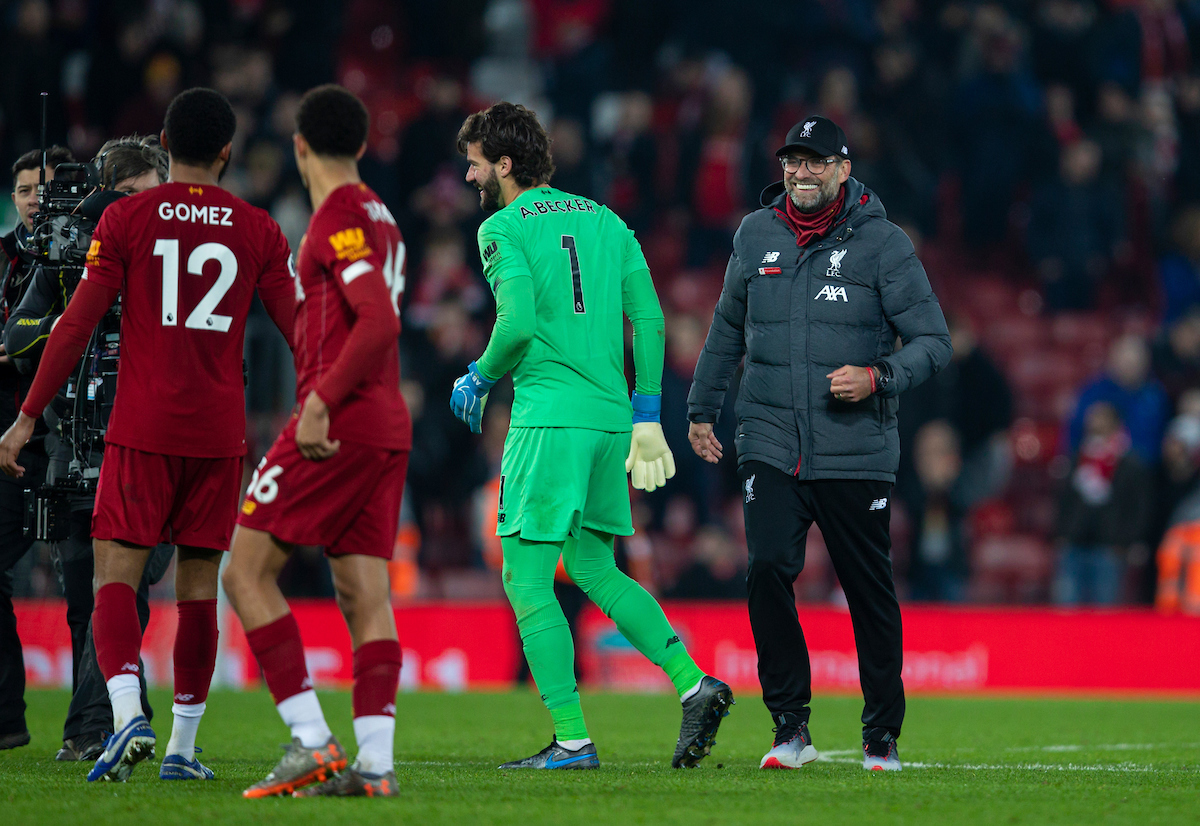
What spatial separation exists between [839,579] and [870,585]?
0.12 metres

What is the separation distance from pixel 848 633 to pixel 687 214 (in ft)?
17.6

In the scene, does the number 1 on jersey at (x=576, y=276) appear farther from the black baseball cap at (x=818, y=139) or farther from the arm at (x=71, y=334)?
the arm at (x=71, y=334)

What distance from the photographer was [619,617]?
5.91 metres

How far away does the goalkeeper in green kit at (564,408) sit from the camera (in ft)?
18.8

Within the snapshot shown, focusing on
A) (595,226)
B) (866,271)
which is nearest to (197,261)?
(595,226)

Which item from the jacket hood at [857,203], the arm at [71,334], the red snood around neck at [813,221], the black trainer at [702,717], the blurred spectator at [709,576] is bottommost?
the blurred spectator at [709,576]

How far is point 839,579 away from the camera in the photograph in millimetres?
5906

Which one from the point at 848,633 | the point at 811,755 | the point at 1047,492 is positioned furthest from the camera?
the point at 1047,492

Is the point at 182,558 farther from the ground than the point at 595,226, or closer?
closer

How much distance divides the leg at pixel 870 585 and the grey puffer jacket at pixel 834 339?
0.35 ft

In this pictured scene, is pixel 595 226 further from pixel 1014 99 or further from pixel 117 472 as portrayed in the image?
pixel 1014 99

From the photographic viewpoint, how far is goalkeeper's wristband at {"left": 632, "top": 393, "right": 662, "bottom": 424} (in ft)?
20.1

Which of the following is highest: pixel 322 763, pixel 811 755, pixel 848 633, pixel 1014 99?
pixel 1014 99

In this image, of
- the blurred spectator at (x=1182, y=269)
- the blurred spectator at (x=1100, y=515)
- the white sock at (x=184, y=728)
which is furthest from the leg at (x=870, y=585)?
the blurred spectator at (x=1182, y=269)
